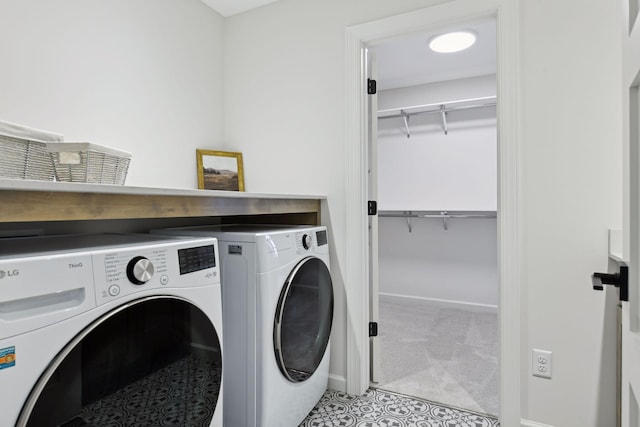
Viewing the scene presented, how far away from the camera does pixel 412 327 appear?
294 centimetres

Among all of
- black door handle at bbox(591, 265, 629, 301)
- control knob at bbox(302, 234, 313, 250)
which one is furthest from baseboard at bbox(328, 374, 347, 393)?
black door handle at bbox(591, 265, 629, 301)

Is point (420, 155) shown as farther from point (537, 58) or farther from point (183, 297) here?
point (183, 297)

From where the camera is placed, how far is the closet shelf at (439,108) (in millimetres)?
3131

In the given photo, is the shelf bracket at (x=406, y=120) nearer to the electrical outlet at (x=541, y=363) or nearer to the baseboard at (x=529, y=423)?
the electrical outlet at (x=541, y=363)

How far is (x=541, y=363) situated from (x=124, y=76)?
2.35 metres

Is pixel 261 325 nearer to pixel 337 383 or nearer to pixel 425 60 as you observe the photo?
pixel 337 383

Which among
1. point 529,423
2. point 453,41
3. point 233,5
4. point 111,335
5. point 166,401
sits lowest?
point 529,423

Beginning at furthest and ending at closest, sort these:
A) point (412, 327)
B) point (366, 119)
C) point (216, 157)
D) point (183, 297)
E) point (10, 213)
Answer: point (412, 327), point (216, 157), point (366, 119), point (183, 297), point (10, 213)

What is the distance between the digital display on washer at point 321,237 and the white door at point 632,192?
120 cm

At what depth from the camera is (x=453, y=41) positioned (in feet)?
8.15

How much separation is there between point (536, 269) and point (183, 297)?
56.1 inches

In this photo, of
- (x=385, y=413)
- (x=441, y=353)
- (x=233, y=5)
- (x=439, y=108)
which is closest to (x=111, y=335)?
(x=385, y=413)

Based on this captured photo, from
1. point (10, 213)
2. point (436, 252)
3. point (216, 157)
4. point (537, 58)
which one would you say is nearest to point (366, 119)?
point (537, 58)

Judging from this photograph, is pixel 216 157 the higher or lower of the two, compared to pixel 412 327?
higher
